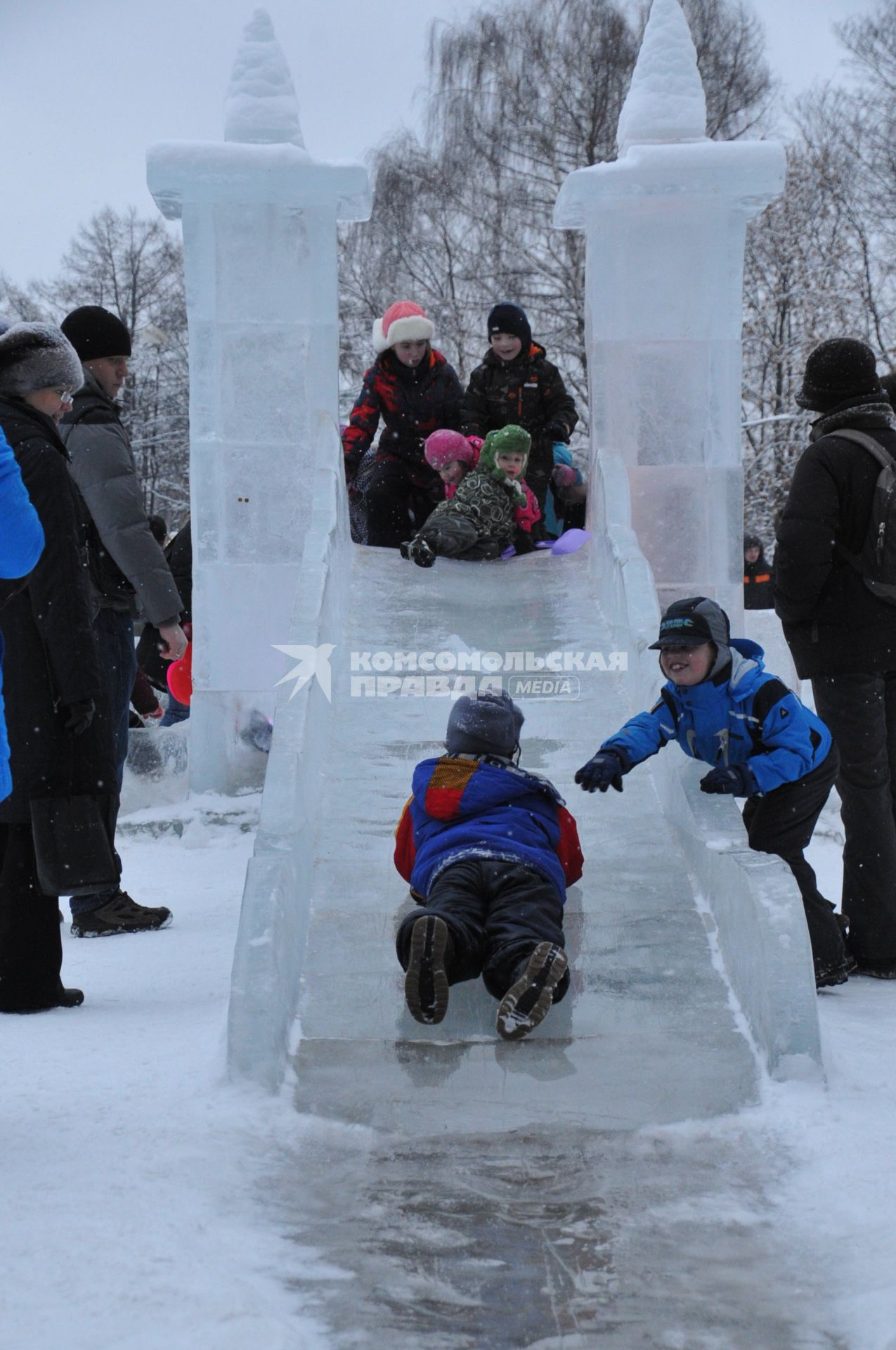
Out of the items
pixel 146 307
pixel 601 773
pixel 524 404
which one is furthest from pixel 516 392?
pixel 146 307

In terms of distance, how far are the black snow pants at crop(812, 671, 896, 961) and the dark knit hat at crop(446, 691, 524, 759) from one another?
3.15ft

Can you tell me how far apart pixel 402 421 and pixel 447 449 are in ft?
1.56

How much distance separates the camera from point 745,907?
3.57 meters

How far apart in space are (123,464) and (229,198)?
2572 mm

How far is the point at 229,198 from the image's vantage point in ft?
23.3

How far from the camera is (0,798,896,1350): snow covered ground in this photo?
2240mm

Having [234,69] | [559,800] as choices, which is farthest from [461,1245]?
[234,69]

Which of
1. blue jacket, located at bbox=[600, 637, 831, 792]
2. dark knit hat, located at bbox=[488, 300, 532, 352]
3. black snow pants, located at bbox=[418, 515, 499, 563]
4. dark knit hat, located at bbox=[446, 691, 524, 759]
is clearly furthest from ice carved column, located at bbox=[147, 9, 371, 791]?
blue jacket, located at bbox=[600, 637, 831, 792]

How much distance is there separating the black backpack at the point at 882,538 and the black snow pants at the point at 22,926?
244 cm

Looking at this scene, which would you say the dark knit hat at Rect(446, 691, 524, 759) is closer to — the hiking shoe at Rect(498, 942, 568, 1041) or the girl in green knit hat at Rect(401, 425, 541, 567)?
the hiking shoe at Rect(498, 942, 568, 1041)

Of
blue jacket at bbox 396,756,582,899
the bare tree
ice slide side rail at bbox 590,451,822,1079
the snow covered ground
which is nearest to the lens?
the snow covered ground

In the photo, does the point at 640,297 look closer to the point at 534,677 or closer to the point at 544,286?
the point at 534,677

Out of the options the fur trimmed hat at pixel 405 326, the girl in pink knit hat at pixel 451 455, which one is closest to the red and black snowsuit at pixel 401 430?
the fur trimmed hat at pixel 405 326

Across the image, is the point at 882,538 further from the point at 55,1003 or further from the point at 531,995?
the point at 55,1003
